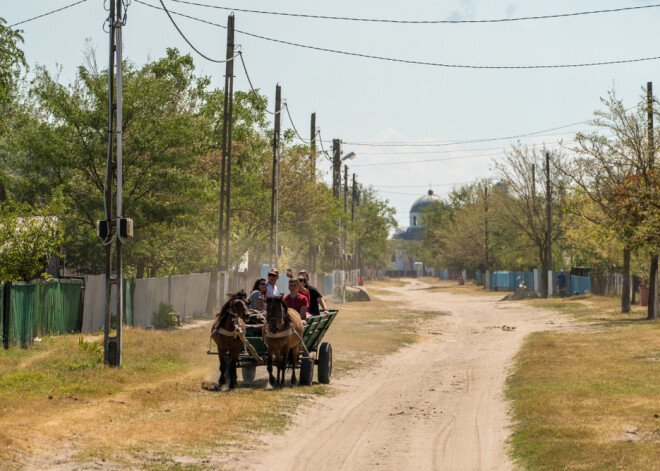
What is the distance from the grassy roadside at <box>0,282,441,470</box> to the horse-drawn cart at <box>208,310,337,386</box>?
39 centimetres

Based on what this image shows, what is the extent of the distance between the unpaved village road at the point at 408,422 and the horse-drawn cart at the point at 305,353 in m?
0.68

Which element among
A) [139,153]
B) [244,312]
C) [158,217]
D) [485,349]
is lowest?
[485,349]

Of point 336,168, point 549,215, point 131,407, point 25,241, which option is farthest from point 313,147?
point 131,407

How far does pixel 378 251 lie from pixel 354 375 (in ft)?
359

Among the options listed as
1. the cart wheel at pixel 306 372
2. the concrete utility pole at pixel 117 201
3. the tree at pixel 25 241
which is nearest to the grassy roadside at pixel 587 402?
the cart wheel at pixel 306 372

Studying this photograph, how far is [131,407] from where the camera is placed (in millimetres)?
13539

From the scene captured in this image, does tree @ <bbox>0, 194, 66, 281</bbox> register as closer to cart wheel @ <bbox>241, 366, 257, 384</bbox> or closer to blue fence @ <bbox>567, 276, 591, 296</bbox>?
cart wheel @ <bbox>241, 366, 257, 384</bbox>

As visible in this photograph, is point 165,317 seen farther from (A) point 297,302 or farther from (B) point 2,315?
(A) point 297,302

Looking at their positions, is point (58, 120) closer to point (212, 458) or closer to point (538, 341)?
point (538, 341)

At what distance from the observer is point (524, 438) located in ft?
38.0

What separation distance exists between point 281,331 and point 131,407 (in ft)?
9.78

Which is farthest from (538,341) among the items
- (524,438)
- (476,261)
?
(476,261)

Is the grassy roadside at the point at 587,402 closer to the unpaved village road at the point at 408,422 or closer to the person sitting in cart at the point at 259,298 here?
the unpaved village road at the point at 408,422

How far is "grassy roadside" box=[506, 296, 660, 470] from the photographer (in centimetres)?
1027
